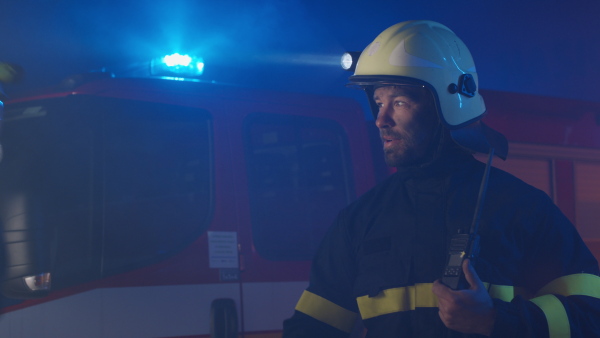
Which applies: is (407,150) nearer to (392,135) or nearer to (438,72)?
(392,135)

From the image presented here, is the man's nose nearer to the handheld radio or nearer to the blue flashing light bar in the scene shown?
the handheld radio

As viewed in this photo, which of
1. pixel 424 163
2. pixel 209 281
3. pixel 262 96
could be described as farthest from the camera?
pixel 262 96

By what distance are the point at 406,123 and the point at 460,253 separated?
55cm

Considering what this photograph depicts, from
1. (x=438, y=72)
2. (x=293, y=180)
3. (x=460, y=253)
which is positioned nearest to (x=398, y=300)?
(x=460, y=253)

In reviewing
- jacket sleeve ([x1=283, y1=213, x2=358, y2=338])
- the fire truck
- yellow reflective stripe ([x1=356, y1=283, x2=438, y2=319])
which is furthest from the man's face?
the fire truck

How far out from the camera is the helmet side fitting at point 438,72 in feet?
7.60

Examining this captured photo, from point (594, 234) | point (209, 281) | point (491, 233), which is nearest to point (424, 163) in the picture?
A: point (491, 233)

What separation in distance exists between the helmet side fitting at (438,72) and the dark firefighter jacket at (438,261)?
10 centimetres

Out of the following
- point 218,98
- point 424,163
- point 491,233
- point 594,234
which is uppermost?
Answer: point 218,98

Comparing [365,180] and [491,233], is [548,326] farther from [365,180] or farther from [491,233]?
[365,180]

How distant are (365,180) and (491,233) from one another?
2.25m

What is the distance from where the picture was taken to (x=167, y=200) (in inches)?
143

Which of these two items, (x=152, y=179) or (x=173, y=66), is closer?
(x=152, y=179)

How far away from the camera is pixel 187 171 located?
147 inches
